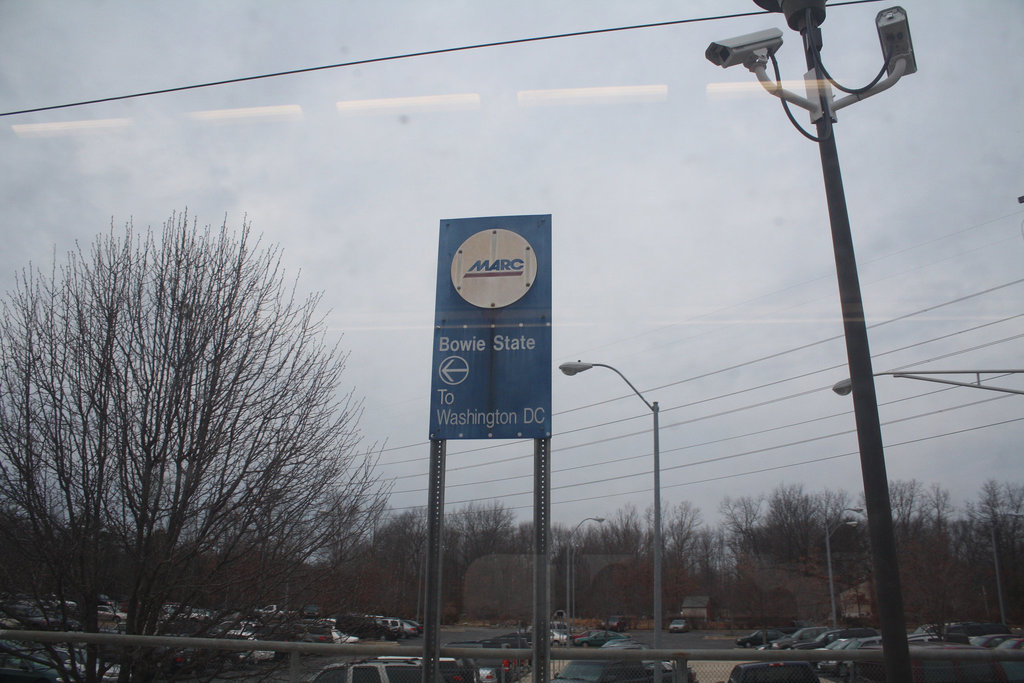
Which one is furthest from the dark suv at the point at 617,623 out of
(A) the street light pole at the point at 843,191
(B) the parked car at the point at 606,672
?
(A) the street light pole at the point at 843,191

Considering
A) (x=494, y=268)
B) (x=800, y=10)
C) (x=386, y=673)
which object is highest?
(x=800, y=10)

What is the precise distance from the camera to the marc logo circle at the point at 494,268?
16.9 ft

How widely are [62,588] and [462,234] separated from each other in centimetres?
585

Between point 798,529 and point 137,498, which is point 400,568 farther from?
point 798,529

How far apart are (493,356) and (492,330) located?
0.19 metres

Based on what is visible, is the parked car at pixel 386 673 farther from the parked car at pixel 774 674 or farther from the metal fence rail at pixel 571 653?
the parked car at pixel 774 674

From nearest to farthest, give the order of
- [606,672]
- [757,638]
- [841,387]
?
[606,672], [841,387], [757,638]

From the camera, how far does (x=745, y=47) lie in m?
5.81

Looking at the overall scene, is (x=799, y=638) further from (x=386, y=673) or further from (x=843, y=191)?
(x=843, y=191)

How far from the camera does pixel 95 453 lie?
25.0 feet

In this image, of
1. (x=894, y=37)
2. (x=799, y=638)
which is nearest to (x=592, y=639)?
(x=799, y=638)

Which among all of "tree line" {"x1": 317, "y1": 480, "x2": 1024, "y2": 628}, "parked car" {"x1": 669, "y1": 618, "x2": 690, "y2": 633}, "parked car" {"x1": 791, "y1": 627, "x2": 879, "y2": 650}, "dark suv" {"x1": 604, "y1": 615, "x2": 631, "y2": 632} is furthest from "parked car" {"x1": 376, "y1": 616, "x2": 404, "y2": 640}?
"parked car" {"x1": 669, "y1": 618, "x2": 690, "y2": 633}

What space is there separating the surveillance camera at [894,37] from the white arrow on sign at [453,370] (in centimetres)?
420

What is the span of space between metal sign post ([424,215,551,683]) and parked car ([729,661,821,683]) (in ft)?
14.7
